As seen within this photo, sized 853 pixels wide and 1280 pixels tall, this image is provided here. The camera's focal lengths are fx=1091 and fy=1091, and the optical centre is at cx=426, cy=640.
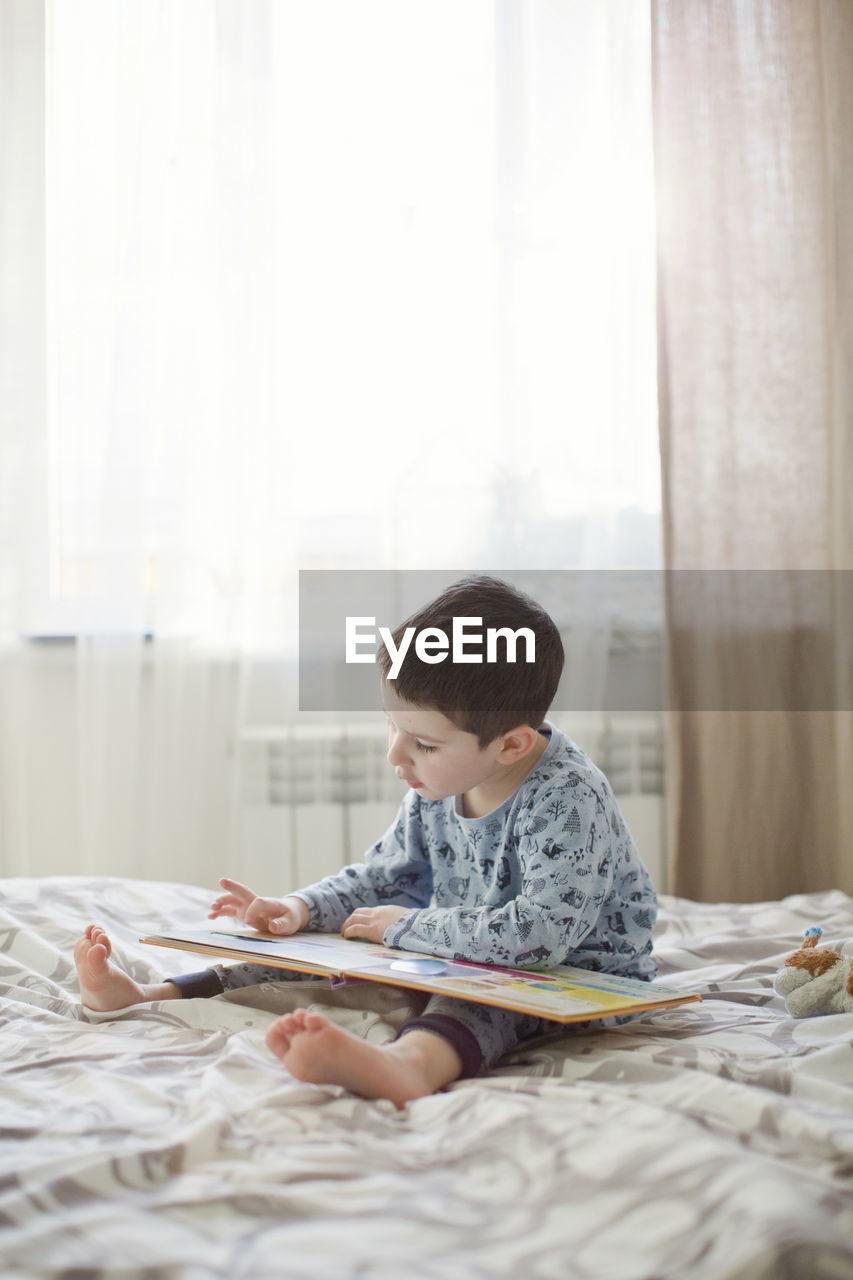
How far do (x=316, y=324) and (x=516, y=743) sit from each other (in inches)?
46.3

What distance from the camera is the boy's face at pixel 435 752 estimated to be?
1.01 m

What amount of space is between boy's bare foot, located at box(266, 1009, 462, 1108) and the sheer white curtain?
121 cm

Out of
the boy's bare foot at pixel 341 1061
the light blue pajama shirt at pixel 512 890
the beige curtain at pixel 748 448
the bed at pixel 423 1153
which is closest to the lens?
the bed at pixel 423 1153

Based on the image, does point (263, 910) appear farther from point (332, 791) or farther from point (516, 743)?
point (332, 791)

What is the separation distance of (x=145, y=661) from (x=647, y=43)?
143cm

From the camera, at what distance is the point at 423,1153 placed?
2.20 ft

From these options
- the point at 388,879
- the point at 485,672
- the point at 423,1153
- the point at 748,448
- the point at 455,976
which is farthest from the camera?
the point at 748,448

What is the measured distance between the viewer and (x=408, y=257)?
1.95 m

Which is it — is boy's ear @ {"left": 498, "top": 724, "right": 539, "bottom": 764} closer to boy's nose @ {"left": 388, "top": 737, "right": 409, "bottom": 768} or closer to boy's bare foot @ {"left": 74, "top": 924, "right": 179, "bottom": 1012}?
boy's nose @ {"left": 388, "top": 737, "right": 409, "bottom": 768}

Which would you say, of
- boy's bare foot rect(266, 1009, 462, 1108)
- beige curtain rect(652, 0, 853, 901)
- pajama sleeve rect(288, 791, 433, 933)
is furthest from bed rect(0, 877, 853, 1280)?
beige curtain rect(652, 0, 853, 901)

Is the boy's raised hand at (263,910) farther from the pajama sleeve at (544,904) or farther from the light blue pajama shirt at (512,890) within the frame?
the pajama sleeve at (544,904)

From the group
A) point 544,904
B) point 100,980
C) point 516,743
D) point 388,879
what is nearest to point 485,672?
point 516,743

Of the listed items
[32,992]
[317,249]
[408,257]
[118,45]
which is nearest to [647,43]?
[408,257]

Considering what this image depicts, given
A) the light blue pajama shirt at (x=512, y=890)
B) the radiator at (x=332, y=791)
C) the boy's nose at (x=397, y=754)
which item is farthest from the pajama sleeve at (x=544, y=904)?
the radiator at (x=332, y=791)
